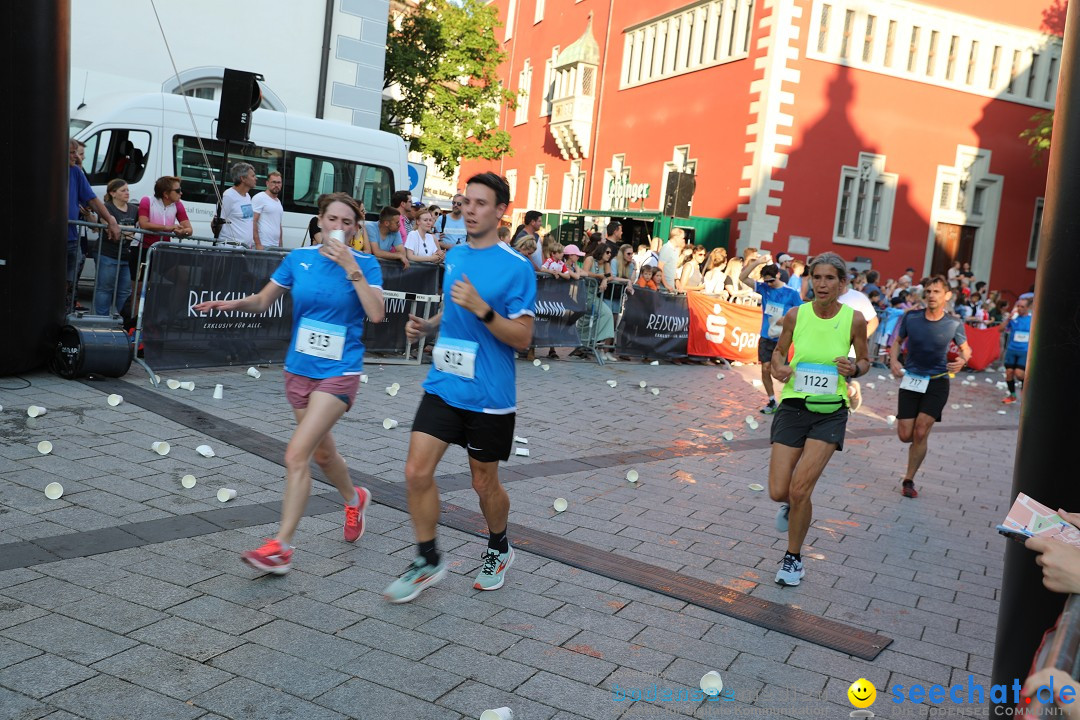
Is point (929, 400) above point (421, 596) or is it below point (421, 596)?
above

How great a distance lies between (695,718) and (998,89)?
2983cm

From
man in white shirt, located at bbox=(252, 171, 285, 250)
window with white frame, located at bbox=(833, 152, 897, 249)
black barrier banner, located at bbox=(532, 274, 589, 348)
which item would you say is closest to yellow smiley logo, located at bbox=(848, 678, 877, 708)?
man in white shirt, located at bbox=(252, 171, 285, 250)

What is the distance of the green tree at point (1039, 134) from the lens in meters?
28.6

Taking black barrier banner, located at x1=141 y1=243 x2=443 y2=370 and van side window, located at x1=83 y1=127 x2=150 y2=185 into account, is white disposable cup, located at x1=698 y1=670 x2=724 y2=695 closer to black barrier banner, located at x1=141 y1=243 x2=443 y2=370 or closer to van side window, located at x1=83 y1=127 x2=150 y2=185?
black barrier banner, located at x1=141 y1=243 x2=443 y2=370

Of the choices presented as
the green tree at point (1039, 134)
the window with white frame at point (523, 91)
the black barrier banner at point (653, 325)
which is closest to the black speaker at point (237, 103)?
the black barrier banner at point (653, 325)

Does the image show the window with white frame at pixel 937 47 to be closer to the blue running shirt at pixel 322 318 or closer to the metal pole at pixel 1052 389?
the blue running shirt at pixel 322 318

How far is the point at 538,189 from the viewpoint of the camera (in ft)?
138

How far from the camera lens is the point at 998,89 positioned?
2894 centimetres

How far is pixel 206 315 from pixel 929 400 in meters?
6.72

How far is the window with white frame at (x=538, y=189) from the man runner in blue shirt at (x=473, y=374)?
3716 centimetres

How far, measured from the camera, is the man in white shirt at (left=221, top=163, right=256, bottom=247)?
1188 cm

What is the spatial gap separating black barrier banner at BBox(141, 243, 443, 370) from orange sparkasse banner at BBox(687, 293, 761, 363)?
7.39 meters

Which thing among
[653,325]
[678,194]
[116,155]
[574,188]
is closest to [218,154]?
[116,155]

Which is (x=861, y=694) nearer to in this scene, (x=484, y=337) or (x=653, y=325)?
(x=484, y=337)
